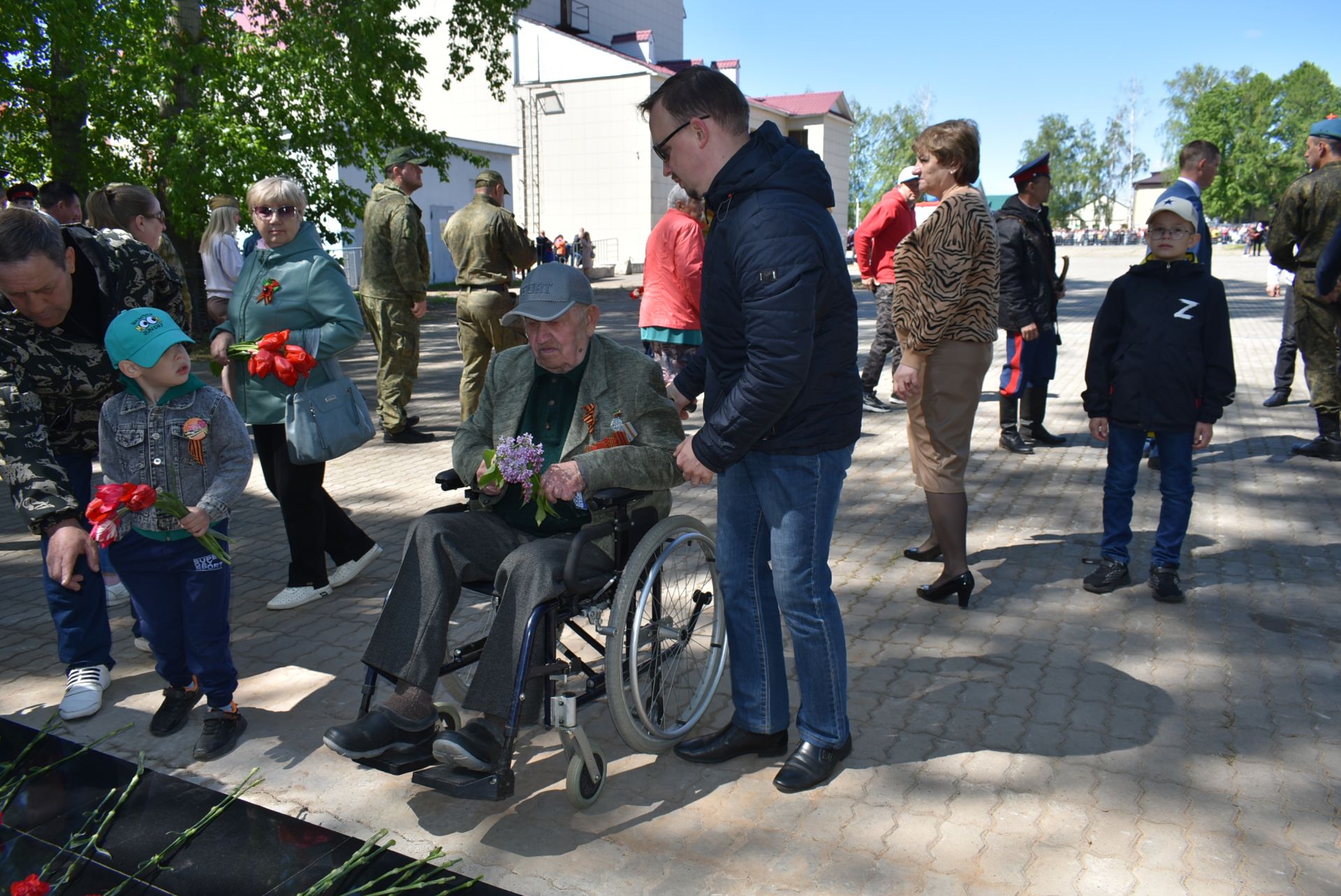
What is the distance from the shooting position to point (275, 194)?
4383 millimetres

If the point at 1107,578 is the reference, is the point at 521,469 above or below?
above

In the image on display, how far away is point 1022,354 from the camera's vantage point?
7.36 m

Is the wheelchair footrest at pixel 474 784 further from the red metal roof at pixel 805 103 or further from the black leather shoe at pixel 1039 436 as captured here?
the red metal roof at pixel 805 103

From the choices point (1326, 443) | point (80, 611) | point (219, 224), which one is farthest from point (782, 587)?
point (1326, 443)

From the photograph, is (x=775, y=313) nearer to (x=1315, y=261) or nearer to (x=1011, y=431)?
(x=1011, y=431)

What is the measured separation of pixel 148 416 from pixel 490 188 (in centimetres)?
524

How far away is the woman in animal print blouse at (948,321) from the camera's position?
4344 millimetres

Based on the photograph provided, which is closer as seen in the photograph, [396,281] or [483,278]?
[483,278]

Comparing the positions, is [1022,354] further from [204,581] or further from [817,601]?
[204,581]

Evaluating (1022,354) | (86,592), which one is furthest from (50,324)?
(1022,354)

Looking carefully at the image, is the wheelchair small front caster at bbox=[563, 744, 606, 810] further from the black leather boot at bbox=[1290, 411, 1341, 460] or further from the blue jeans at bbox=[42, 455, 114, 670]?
the black leather boot at bbox=[1290, 411, 1341, 460]

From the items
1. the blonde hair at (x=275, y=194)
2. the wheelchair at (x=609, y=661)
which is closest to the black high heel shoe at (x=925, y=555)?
the wheelchair at (x=609, y=661)

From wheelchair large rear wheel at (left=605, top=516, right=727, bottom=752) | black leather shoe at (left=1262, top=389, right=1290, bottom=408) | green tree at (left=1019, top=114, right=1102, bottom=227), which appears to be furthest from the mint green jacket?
green tree at (left=1019, top=114, right=1102, bottom=227)

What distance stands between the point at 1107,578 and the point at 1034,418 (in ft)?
11.5
